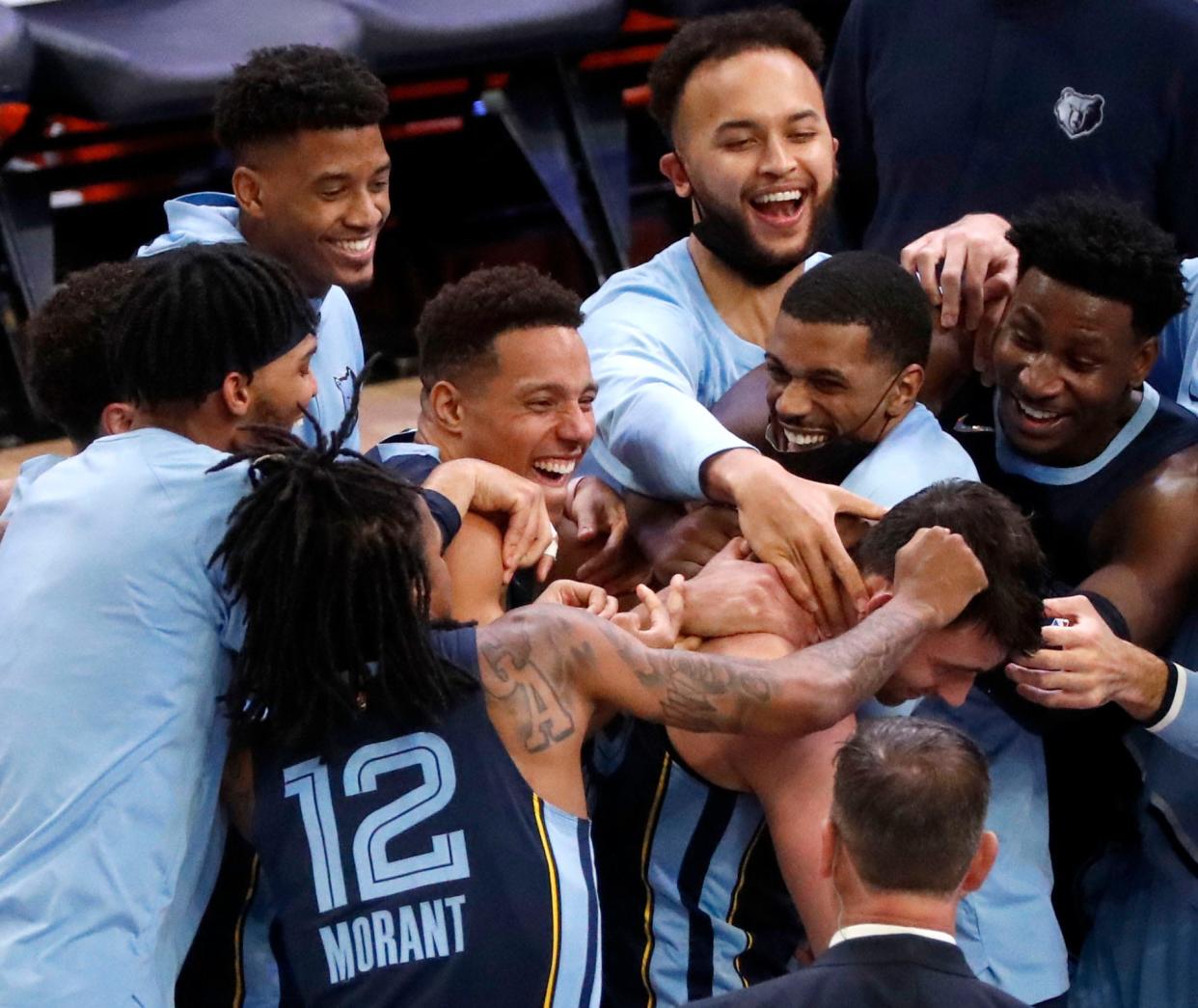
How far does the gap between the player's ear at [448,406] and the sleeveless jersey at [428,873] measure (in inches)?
26.6

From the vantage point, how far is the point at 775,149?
9.33 feet

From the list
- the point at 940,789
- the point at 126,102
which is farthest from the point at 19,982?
the point at 126,102

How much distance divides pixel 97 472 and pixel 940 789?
1017mm

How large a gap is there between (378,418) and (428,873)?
3.37 m

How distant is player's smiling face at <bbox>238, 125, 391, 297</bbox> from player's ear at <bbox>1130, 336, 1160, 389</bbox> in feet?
4.14

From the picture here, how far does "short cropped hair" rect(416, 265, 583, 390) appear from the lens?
8.59 feet

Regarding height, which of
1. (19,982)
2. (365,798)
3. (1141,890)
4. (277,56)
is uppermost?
(277,56)

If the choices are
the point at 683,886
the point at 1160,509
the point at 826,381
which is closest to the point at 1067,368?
the point at 1160,509

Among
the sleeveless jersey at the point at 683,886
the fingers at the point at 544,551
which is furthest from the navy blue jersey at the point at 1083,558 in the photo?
the fingers at the point at 544,551

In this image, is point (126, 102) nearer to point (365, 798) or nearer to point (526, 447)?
point (526, 447)

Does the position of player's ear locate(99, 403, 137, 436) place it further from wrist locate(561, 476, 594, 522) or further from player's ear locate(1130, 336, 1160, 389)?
player's ear locate(1130, 336, 1160, 389)

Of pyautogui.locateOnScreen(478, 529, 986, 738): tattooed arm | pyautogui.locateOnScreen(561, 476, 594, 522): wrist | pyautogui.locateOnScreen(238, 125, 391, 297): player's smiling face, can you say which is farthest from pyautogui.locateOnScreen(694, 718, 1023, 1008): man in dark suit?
pyautogui.locateOnScreen(238, 125, 391, 297): player's smiling face

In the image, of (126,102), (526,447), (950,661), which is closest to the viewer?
(950,661)

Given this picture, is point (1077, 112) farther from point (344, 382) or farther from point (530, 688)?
point (530, 688)
